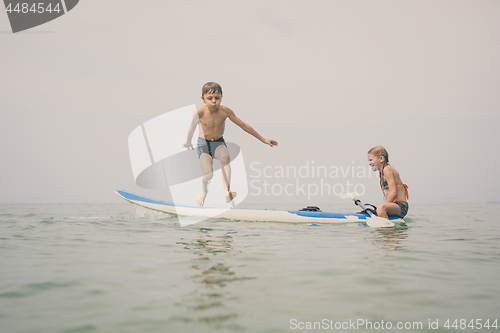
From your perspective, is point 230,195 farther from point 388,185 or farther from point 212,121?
point 388,185

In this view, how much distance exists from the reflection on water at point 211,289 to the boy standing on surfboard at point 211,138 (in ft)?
10.7

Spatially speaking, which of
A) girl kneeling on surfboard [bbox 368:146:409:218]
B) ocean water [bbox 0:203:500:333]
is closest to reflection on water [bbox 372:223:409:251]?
ocean water [bbox 0:203:500:333]

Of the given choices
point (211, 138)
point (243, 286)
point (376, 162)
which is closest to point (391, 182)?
point (376, 162)

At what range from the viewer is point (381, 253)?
4199mm

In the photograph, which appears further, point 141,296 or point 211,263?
point 211,263

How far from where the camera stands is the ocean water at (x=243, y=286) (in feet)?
6.98

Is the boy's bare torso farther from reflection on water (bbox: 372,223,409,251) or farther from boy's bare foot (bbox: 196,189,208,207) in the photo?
reflection on water (bbox: 372,223,409,251)

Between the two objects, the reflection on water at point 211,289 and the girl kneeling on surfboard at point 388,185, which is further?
the girl kneeling on surfboard at point 388,185

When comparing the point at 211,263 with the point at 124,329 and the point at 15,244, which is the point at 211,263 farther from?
the point at 15,244

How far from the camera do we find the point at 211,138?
805 cm

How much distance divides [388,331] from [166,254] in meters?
2.68

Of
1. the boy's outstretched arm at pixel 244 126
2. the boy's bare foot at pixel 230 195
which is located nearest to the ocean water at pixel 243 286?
the boy's bare foot at pixel 230 195

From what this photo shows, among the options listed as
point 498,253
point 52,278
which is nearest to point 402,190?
point 498,253

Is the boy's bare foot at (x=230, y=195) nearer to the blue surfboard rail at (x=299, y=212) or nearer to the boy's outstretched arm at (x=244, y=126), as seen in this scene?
the blue surfboard rail at (x=299, y=212)
